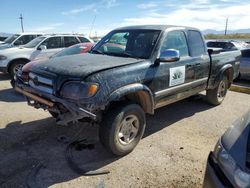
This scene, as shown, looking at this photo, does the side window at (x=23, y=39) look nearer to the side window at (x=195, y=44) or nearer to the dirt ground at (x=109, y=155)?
the dirt ground at (x=109, y=155)

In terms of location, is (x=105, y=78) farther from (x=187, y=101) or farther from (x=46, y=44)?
(x=46, y=44)

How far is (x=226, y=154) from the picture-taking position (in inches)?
85.3

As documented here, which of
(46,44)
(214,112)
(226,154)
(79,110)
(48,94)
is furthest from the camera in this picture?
(46,44)

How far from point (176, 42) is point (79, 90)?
2372 millimetres

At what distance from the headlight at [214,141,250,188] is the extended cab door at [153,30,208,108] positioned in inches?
79.8

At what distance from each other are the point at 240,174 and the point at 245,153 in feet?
0.61

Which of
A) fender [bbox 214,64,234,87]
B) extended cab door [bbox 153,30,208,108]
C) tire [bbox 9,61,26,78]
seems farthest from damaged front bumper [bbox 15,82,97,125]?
tire [bbox 9,61,26,78]

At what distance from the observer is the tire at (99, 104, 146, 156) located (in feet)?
11.5

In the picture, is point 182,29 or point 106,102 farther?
point 182,29

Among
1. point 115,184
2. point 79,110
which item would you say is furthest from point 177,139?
point 79,110

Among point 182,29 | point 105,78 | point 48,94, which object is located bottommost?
point 48,94


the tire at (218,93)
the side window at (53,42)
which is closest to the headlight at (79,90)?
the tire at (218,93)

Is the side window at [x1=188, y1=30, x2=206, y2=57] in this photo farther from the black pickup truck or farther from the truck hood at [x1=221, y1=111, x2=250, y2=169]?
the truck hood at [x1=221, y1=111, x2=250, y2=169]

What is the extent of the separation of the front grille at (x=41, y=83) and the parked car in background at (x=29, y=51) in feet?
19.8
